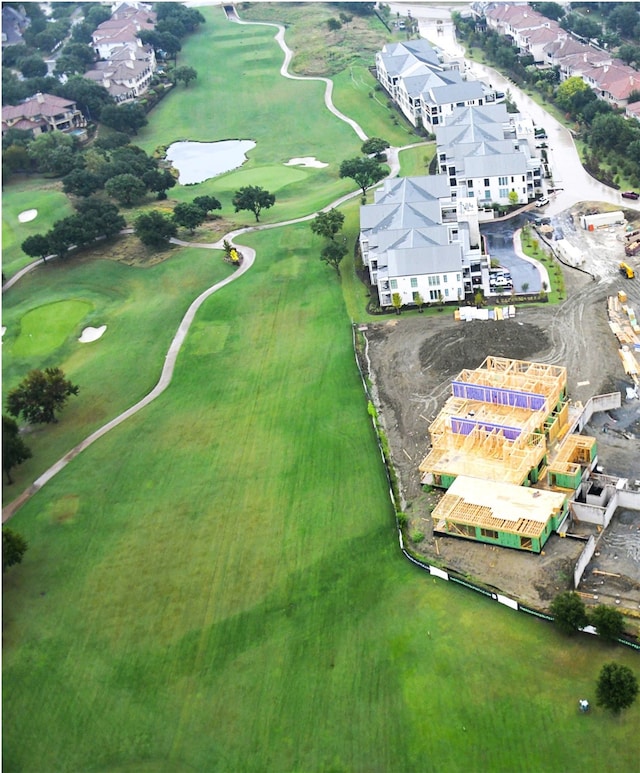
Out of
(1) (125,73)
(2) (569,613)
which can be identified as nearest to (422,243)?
(2) (569,613)

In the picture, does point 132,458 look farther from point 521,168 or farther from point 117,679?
point 521,168

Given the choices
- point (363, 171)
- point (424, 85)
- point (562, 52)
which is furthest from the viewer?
point (562, 52)

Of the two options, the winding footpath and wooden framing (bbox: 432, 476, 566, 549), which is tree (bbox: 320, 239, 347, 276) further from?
wooden framing (bbox: 432, 476, 566, 549)

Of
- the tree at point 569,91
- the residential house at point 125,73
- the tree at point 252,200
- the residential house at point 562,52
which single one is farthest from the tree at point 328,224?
the residential house at point 125,73

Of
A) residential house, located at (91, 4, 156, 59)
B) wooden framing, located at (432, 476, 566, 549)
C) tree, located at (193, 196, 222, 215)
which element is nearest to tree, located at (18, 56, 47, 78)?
residential house, located at (91, 4, 156, 59)

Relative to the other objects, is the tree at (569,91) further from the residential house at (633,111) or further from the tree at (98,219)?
the tree at (98,219)

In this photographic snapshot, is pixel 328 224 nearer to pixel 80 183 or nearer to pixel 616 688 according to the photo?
pixel 80 183
